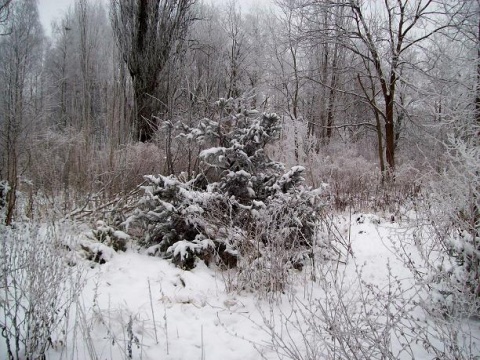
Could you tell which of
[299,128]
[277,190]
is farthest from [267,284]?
[299,128]

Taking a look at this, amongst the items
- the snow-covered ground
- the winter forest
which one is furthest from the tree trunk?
the snow-covered ground

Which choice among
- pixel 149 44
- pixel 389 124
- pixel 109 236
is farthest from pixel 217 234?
pixel 389 124

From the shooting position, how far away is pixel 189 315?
2682 millimetres

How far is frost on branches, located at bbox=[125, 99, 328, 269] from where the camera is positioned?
3.40 metres

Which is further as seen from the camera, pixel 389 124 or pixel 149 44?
pixel 389 124

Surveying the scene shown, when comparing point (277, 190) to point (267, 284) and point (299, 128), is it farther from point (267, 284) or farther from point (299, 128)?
point (299, 128)

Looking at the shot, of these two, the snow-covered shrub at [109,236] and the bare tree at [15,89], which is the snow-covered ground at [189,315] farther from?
the bare tree at [15,89]

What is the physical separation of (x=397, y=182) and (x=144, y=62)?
717cm

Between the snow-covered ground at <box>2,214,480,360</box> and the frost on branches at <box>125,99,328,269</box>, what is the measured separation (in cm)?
27

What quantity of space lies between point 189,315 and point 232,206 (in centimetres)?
149

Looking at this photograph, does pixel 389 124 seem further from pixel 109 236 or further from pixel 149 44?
pixel 109 236

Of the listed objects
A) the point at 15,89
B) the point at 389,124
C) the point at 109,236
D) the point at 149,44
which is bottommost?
the point at 109,236

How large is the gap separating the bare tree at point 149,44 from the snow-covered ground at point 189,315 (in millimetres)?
4567

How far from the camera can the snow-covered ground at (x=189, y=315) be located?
2.05m
